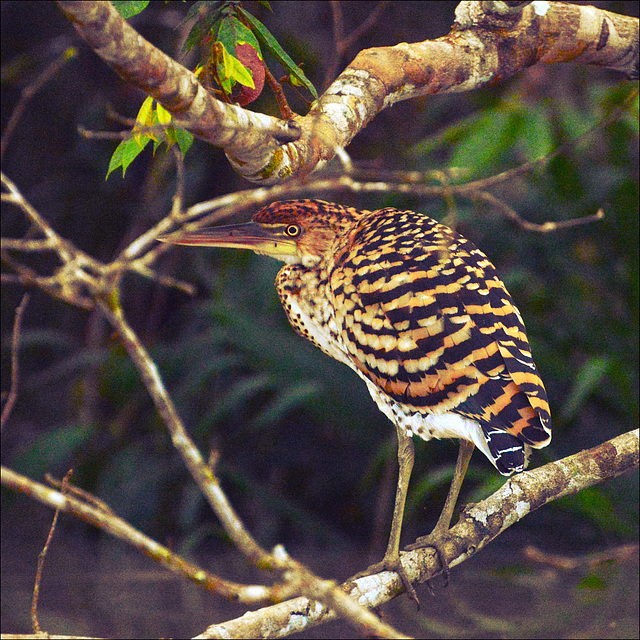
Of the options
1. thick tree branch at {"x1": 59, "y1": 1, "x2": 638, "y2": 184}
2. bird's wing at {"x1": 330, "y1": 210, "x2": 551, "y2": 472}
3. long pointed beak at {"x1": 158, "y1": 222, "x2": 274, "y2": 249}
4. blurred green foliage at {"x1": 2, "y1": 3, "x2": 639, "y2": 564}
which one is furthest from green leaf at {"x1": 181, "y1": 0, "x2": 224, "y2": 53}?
blurred green foliage at {"x1": 2, "y1": 3, "x2": 639, "y2": 564}

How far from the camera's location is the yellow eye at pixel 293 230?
1.29m

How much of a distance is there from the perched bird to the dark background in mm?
1193

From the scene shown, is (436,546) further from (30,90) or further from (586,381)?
(586,381)

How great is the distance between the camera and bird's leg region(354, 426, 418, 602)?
124cm

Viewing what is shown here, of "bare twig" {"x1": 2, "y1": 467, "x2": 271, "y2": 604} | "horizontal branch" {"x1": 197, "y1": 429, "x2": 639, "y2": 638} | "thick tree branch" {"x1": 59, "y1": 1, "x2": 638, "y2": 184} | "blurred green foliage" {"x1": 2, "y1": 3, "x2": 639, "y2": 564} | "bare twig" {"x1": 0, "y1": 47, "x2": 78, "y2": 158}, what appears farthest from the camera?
"blurred green foliage" {"x1": 2, "y1": 3, "x2": 639, "y2": 564}

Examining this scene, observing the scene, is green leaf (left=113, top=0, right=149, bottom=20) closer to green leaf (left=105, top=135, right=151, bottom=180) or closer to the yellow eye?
green leaf (left=105, top=135, right=151, bottom=180)

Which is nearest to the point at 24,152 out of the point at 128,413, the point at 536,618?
the point at 128,413

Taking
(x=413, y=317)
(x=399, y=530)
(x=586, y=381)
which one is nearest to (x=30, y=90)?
(x=413, y=317)

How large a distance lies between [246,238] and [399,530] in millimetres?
610

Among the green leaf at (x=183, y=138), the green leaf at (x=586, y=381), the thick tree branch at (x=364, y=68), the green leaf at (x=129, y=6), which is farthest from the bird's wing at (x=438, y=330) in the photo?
the green leaf at (x=586, y=381)

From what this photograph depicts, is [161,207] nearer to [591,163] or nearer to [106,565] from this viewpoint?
[106,565]

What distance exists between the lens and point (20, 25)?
3.38 meters

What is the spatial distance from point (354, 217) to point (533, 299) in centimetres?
187

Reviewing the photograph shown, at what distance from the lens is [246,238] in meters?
1.21
